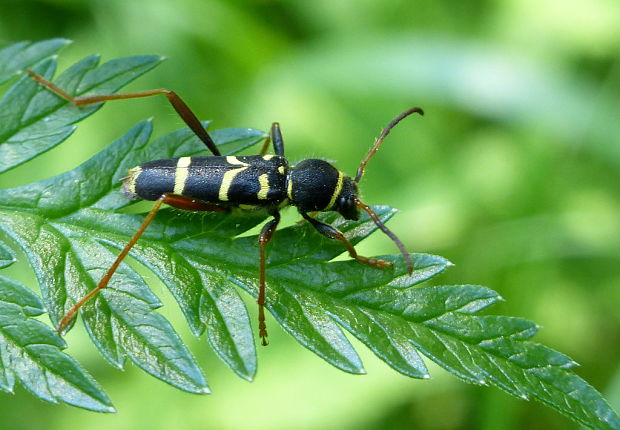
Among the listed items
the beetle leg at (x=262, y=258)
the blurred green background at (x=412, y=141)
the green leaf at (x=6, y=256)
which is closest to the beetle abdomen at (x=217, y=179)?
the beetle leg at (x=262, y=258)

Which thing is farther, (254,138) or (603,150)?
(603,150)

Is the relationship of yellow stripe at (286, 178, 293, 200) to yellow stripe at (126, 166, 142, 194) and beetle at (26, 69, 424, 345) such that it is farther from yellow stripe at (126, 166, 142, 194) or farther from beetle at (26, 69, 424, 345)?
yellow stripe at (126, 166, 142, 194)

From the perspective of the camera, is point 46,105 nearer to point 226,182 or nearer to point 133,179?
point 133,179

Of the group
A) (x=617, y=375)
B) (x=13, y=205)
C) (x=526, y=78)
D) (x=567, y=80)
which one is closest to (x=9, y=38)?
(x=13, y=205)

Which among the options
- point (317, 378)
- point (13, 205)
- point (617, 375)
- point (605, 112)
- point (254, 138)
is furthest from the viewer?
point (605, 112)

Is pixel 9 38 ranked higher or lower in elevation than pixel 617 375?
higher

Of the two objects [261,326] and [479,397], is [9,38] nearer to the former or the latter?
[261,326]

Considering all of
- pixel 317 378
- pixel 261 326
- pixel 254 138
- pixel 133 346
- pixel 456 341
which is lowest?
pixel 317 378

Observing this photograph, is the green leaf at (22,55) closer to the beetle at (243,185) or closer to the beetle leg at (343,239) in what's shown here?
the beetle at (243,185)
